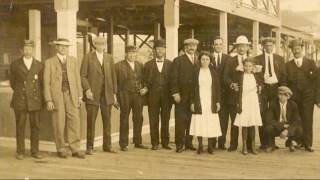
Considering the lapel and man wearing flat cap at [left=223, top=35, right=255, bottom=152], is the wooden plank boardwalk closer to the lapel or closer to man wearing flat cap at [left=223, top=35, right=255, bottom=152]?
man wearing flat cap at [left=223, top=35, right=255, bottom=152]

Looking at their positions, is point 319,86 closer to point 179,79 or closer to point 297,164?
point 297,164

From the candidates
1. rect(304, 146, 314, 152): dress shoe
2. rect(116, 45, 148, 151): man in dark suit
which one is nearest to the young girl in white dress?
rect(304, 146, 314, 152): dress shoe

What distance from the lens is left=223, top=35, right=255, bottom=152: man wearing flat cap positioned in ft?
28.6

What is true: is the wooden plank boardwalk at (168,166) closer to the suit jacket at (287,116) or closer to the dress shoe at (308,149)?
the dress shoe at (308,149)

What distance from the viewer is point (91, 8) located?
15.0 metres

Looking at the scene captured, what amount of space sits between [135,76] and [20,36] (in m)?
9.72

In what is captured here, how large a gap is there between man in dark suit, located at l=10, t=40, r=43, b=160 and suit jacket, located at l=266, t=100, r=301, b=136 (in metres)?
3.76

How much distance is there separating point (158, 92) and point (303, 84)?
2.41 metres

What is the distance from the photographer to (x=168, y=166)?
7664mm

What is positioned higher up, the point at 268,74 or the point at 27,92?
the point at 268,74

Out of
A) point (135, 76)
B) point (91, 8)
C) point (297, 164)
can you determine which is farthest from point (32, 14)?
point (297, 164)

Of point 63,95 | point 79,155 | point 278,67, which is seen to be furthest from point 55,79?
point 278,67

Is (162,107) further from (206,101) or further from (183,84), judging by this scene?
(206,101)

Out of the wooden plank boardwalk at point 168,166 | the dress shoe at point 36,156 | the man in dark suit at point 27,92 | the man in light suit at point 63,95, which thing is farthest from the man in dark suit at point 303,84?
the dress shoe at point 36,156
